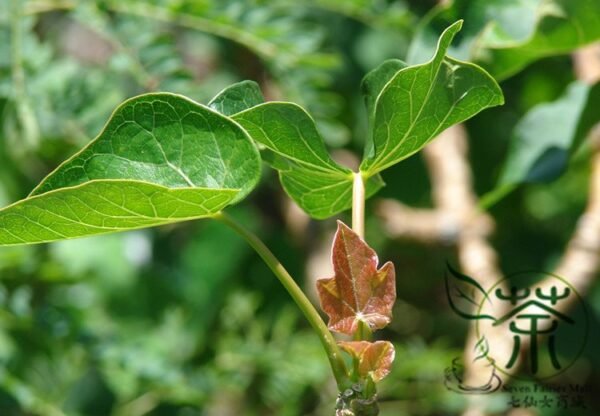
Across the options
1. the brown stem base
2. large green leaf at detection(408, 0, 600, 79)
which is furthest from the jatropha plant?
large green leaf at detection(408, 0, 600, 79)

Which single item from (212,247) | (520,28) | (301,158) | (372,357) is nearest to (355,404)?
(372,357)

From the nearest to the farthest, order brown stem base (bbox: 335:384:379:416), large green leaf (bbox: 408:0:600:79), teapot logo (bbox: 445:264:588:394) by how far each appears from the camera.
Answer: brown stem base (bbox: 335:384:379:416) → large green leaf (bbox: 408:0:600:79) → teapot logo (bbox: 445:264:588:394)

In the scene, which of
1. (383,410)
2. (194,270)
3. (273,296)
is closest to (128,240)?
(194,270)

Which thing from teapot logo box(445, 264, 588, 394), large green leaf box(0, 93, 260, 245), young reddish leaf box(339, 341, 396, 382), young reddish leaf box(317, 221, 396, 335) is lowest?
young reddish leaf box(339, 341, 396, 382)

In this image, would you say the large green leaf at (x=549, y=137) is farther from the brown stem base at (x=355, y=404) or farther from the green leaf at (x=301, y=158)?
the brown stem base at (x=355, y=404)

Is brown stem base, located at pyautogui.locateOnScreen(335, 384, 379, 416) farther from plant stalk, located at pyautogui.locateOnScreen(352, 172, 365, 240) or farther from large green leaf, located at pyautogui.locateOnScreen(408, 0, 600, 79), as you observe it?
large green leaf, located at pyautogui.locateOnScreen(408, 0, 600, 79)

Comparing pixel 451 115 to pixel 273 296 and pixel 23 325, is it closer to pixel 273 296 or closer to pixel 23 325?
pixel 23 325
